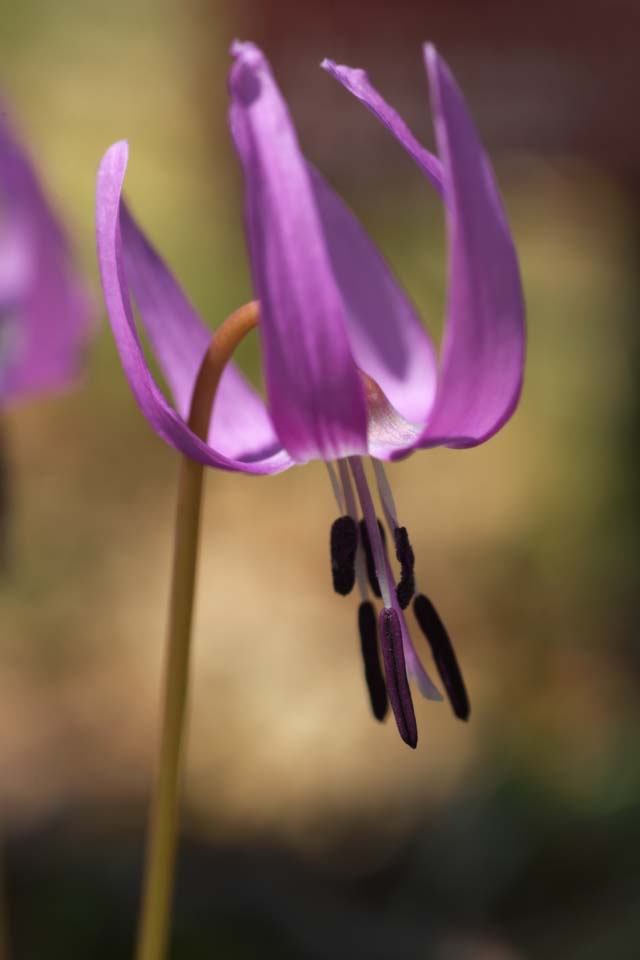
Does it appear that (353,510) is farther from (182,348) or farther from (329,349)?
(329,349)

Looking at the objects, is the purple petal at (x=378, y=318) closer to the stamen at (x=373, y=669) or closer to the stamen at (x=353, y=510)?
the stamen at (x=353, y=510)

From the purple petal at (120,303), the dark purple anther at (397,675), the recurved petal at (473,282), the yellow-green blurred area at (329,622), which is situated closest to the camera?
the recurved petal at (473,282)

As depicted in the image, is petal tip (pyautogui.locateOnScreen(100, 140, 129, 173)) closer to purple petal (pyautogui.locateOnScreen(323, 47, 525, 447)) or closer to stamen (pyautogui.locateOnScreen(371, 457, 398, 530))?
purple petal (pyautogui.locateOnScreen(323, 47, 525, 447))

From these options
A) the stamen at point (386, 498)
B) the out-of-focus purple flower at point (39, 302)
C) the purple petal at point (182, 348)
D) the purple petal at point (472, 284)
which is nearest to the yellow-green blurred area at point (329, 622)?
the out-of-focus purple flower at point (39, 302)

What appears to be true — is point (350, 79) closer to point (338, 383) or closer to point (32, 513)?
point (338, 383)

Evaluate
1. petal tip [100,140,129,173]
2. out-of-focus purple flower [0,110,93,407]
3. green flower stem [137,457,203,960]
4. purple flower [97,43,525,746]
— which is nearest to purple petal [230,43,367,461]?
purple flower [97,43,525,746]
